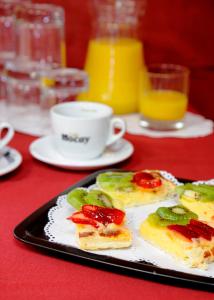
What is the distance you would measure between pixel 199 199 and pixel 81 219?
183mm

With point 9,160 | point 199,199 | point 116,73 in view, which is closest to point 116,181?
point 199,199

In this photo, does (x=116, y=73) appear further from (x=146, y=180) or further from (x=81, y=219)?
(x=81, y=219)

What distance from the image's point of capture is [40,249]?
72 centimetres

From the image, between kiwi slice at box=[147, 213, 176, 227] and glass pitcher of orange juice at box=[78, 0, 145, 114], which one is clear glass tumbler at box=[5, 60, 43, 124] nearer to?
glass pitcher of orange juice at box=[78, 0, 145, 114]

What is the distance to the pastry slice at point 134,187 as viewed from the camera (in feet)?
2.77

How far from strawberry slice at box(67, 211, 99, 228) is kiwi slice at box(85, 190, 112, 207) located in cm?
4

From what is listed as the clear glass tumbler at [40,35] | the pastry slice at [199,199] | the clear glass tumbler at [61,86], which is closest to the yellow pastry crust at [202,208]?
the pastry slice at [199,199]

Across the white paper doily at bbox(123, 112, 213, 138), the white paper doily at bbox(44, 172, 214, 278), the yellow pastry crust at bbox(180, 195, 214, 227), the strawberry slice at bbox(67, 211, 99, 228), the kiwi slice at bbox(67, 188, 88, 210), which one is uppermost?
the strawberry slice at bbox(67, 211, 99, 228)

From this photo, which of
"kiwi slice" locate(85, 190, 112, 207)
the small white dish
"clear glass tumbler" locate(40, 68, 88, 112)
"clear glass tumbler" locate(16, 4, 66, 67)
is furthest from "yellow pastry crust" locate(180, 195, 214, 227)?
"clear glass tumbler" locate(16, 4, 66, 67)

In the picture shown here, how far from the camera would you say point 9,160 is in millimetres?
1034

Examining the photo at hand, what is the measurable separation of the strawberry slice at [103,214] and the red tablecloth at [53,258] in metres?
0.07

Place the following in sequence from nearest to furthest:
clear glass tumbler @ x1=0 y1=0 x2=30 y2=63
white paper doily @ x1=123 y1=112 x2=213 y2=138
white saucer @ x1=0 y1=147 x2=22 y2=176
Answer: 1. white saucer @ x1=0 y1=147 x2=22 y2=176
2. white paper doily @ x1=123 y1=112 x2=213 y2=138
3. clear glass tumbler @ x1=0 y1=0 x2=30 y2=63

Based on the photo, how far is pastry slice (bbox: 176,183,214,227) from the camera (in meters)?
0.79

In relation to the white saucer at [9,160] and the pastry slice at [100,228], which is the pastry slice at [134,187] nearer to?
the pastry slice at [100,228]
